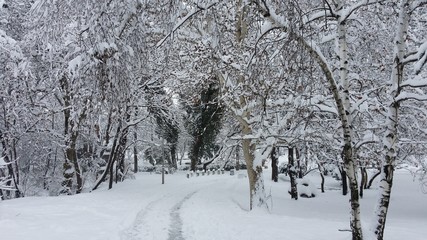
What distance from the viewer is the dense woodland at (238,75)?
202 inches

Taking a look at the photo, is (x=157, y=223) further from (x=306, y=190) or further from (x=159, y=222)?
(x=306, y=190)

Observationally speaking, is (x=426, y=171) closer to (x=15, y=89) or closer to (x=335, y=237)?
(x=335, y=237)

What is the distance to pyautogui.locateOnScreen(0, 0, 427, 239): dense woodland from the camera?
5121mm

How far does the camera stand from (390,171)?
24.5ft

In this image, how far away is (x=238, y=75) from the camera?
13727mm

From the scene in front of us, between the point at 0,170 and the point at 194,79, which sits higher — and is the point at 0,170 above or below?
below

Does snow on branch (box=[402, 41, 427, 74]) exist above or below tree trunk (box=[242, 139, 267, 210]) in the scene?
above

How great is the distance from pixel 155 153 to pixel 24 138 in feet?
106

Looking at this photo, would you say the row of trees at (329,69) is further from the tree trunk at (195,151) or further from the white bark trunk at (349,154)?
the tree trunk at (195,151)

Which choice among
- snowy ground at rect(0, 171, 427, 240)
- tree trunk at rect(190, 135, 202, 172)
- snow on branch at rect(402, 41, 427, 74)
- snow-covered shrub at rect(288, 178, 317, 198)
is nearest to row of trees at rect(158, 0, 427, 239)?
snow on branch at rect(402, 41, 427, 74)

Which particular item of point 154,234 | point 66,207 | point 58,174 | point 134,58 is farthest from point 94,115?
point 58,174

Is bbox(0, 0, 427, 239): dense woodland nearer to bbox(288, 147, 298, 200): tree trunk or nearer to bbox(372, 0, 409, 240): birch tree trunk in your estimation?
bbox(372, 0, 409, 240): birch tree trunk

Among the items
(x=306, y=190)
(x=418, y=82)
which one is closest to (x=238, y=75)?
(x=418, y=82)

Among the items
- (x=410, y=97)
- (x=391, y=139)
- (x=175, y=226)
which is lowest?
(x=175, y=226)
